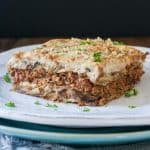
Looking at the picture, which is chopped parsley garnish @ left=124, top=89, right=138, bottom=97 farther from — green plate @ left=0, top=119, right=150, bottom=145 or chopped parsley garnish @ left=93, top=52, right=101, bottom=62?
green plate @ left=0, top=119, right=150, bottom=145

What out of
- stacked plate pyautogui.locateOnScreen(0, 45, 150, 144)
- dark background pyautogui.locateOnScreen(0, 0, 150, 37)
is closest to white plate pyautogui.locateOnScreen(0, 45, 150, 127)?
stacked plate pyautogui.locateOnScreen(0, 45, 150, 144)

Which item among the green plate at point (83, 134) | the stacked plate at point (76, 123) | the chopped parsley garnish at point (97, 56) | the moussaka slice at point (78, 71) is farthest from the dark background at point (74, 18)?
the green plate at point (83, 134)

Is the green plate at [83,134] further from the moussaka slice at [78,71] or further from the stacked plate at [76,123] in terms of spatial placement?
the moussaka slice at [78,71]

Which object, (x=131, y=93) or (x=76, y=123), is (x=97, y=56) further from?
(x=76, y=123)

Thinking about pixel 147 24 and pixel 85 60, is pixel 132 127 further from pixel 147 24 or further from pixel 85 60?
pixel 147 24

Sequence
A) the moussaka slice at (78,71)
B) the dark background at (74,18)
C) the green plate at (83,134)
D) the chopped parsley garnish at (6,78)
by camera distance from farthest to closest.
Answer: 1. the dark background at (74,18)
2. the chopped parsley garnish at (6,78)
3. the moussaka slice at (78,71)
4. the green plate at (83,134)

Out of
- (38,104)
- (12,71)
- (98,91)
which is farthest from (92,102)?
(12,71)
